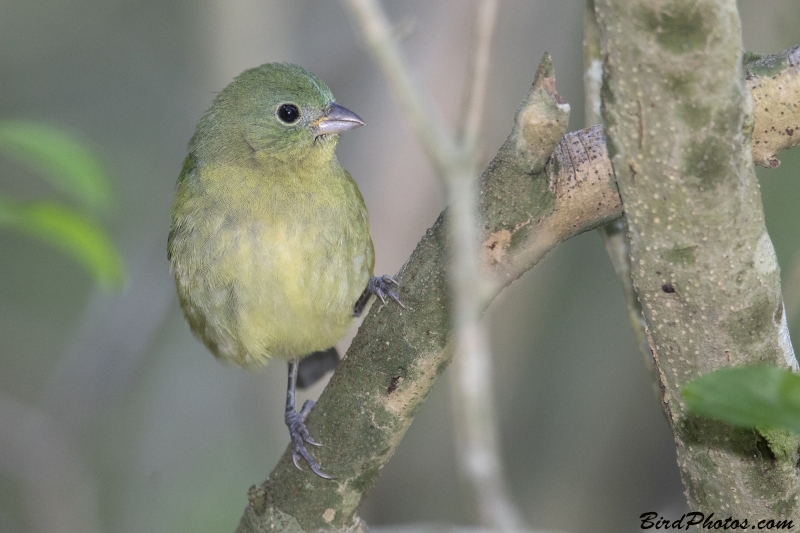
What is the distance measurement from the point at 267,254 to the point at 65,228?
4.91 ft

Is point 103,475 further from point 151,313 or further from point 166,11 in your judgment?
point 166,11

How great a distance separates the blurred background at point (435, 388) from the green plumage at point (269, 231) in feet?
3.04

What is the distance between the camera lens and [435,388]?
16.7 feet

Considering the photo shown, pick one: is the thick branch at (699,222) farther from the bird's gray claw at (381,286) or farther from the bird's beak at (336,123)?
Result: the bird's beak at (336,123)

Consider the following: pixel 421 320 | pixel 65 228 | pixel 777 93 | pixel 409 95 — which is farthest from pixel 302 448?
pixel 409 95

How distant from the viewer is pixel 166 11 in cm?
798

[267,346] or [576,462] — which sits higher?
[267,346]

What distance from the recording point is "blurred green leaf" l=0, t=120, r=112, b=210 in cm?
179

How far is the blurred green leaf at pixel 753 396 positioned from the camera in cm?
112

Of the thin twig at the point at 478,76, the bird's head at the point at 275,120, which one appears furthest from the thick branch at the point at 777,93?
the bird's head at the point at 275,120

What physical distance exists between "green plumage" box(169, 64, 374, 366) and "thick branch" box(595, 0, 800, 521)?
155 cm

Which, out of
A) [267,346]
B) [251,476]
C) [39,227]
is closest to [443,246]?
[39,227]

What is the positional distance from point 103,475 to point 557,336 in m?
3.80

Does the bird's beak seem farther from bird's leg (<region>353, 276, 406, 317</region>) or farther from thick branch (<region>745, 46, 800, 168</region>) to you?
thick branch (<region>745, 46, 800, 168</region>)
